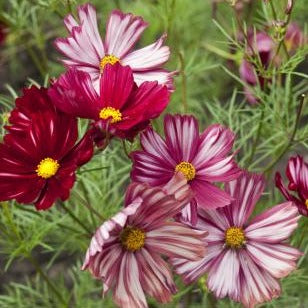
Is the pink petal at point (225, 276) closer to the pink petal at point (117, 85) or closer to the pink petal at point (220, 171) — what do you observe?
the pink petal at point (220, 171)

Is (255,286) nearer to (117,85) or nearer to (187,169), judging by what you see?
(187,169)

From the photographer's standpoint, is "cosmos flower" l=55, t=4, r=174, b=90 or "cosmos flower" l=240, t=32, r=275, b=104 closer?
"cosmos flower" l=55, t=4, r=174, b=90

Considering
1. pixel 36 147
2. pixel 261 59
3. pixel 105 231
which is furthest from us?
pixel 261 59

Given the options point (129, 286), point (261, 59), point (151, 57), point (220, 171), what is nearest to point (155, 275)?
point (129, 286)

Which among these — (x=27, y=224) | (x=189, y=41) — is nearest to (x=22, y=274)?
(x=27, y=224)

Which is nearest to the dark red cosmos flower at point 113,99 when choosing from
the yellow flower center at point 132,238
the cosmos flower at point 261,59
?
the yellow flower center at point 132,238

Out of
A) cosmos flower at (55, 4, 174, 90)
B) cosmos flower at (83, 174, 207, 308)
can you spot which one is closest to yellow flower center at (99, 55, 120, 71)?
cosmos flower at (55, 4, 174, 90)

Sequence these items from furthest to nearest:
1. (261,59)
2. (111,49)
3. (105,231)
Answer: (261,59)
(111,49)
(105,231)

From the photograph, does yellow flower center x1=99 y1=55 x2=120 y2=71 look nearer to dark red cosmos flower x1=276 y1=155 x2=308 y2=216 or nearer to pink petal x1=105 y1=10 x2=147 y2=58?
pink petal x1=105 y1=10 x2=147 y2=58
